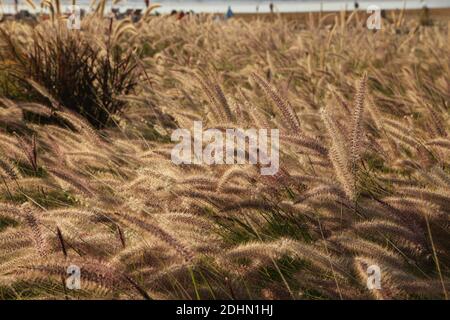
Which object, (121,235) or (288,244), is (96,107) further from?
(288,244)

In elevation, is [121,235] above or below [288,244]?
below

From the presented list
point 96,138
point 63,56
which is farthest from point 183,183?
point 63,56

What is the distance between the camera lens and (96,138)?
10.7 ft

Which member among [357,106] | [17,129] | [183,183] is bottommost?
[17,129]

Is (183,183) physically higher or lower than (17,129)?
higher

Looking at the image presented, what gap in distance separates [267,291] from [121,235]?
19.4 inches

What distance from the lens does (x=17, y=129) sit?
4508 mm

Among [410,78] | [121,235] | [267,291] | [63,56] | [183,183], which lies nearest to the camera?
[267,291]
